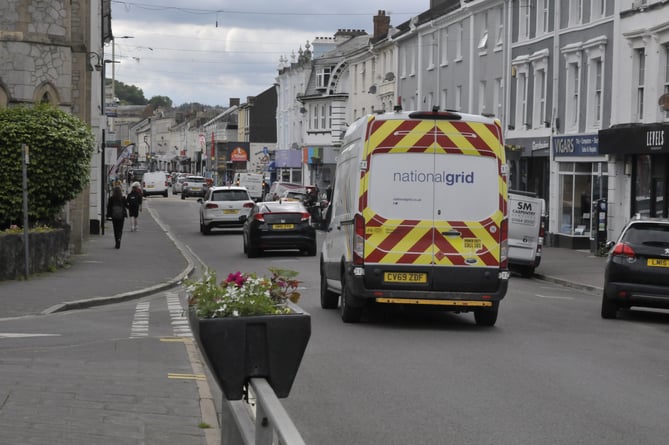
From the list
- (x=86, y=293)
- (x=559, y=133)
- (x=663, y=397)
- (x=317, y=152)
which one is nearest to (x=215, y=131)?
(x=317, y=152)

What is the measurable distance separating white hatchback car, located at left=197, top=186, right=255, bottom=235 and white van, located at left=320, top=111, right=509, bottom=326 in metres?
29.1

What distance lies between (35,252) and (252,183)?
192 ft

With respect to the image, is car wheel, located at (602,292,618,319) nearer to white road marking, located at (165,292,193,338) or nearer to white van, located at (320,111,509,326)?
white van, located at (320,111,509,326)

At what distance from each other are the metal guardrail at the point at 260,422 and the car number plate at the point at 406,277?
8.51 metres

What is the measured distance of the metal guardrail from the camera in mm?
4645

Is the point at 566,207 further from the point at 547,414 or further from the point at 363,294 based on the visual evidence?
the point at 547,414

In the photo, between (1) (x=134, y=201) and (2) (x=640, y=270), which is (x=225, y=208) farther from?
(2) (x=640, y=270)

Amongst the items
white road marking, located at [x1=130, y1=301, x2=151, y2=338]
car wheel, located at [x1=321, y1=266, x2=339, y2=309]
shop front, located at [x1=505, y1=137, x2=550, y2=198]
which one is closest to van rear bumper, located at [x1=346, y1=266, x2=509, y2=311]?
white road marking, located at [x1=130, y1=301, x2=151, y2=338]

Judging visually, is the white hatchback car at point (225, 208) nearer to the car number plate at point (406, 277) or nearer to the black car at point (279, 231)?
the black car at point (279, 231)

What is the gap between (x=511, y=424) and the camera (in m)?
8.82

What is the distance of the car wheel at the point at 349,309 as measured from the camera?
51.9ft

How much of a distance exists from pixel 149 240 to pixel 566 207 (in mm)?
14242

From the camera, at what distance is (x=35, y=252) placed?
22.9 metres

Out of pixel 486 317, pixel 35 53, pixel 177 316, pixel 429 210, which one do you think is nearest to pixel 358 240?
pixel 429 210
